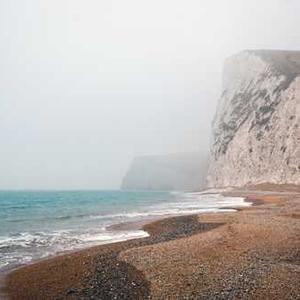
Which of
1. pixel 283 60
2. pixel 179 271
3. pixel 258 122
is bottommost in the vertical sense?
pixel 179 271

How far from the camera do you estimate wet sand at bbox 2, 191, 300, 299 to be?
16422mm

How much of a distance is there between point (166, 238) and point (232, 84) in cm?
14683

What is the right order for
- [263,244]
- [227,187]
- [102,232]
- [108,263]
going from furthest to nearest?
1. [227,187]
2. [102,232]
3. [263,244]
4. [108,263]

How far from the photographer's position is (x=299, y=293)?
Result: 15445 mm

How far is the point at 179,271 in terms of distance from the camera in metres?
18.9

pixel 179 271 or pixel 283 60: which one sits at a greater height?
pixel 283 60

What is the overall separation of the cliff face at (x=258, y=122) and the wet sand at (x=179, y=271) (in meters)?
86.2

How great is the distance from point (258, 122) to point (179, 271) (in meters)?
117

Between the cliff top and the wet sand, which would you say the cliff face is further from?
the wet sand

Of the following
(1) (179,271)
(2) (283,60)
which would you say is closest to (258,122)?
(2) (283,60)

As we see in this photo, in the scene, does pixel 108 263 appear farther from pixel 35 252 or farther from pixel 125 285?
pixel 35 252

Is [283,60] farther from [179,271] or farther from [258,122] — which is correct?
[179,271]

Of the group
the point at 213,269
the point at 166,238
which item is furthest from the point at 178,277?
the point at 166,238

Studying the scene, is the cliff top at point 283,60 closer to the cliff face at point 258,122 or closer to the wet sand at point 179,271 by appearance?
the cliff face at point 258,122
